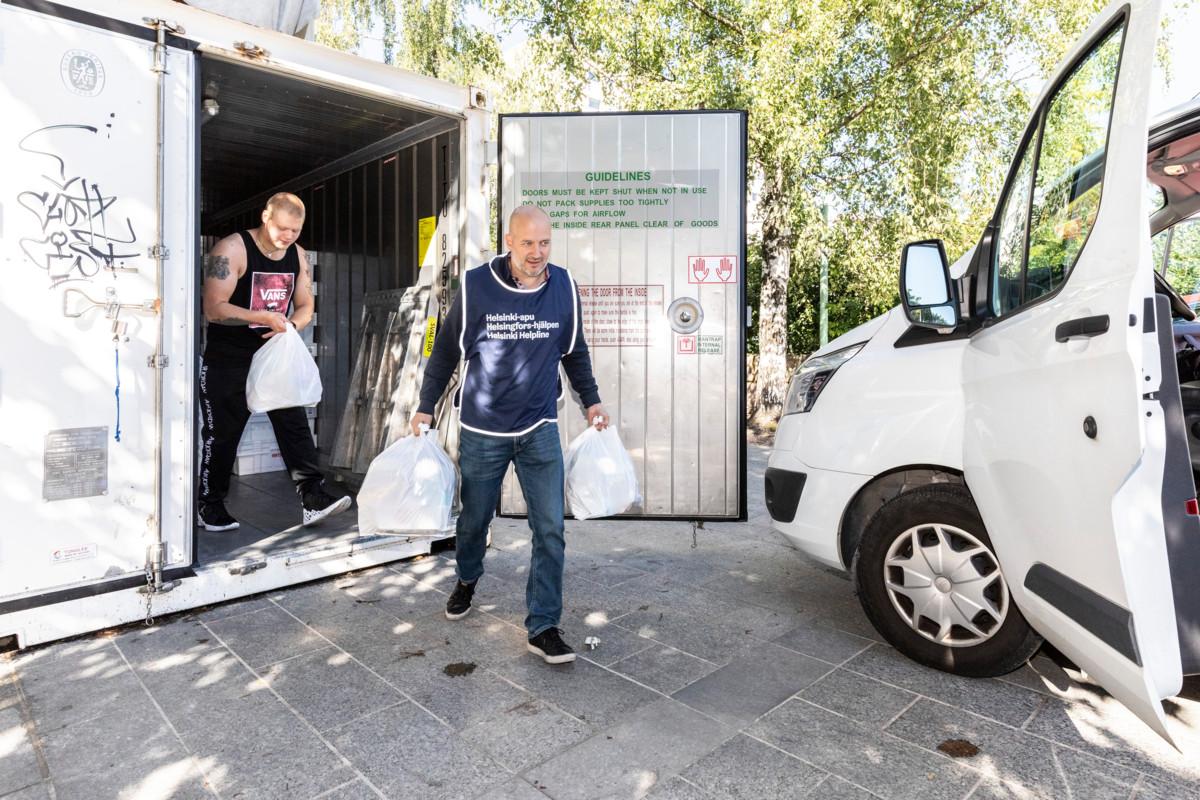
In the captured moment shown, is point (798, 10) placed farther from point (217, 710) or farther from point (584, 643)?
point (217, 710)

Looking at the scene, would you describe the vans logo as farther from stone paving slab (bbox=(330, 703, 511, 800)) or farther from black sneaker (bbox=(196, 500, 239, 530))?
stone paving slab (bbox=(330, 703, 511, 800))

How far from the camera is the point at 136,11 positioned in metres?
3.37

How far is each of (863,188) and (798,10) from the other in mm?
2676

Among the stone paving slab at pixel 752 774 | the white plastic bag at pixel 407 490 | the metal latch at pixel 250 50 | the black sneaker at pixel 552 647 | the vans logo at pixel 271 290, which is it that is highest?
the metal latch at pixel 250 50

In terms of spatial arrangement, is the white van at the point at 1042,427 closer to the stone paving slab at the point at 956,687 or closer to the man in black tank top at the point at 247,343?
the stone paving slab at the point at 956,687

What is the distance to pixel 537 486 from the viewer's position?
337cm

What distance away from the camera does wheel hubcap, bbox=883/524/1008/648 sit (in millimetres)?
3023

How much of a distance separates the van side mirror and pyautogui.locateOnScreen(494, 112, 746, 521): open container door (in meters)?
1.67

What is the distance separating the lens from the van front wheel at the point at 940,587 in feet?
9.89

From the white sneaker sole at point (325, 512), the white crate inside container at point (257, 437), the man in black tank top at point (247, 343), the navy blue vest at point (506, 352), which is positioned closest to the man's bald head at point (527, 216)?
the navy blue vest at point (506, 352)

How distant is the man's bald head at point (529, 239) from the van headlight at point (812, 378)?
4.46 ft

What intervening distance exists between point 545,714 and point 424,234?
3.52 m

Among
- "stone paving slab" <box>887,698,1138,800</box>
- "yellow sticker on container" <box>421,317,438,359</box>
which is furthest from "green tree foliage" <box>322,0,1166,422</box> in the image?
"stone paving slab" <box>887,698,1138,800</box>

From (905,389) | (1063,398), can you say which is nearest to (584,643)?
(905,389)
